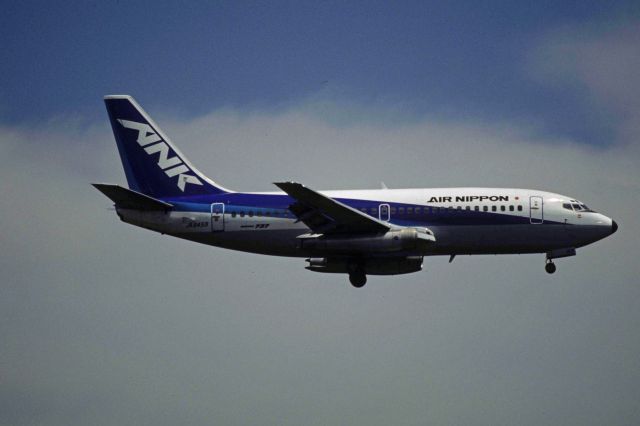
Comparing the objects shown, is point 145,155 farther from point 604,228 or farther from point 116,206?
point 604,228

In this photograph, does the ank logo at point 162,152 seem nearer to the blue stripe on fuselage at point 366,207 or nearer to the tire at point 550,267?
the blue stripe on fuselage at point 366,207

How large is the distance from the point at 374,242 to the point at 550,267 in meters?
10.4

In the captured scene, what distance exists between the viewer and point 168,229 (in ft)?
204

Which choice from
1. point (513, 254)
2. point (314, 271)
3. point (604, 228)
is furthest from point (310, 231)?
point (604, 228)

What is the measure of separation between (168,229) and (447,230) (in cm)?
1577

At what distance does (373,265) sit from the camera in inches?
2450

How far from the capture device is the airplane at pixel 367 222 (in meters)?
58.9

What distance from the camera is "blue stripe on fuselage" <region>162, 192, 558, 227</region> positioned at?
5925 centimetres

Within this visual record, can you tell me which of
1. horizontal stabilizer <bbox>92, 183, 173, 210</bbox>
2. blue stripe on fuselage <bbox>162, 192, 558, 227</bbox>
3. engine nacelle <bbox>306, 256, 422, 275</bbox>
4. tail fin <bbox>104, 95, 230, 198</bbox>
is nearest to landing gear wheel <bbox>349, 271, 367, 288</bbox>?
engine nacelle <bbox>306, 256, 422, 275</bbox>

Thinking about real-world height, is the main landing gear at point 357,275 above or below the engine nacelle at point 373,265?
below

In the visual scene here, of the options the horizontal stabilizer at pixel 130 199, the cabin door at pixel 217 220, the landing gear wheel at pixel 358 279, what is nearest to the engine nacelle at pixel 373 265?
the landing gear wheel at pixel 358 279

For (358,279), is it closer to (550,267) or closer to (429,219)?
(429,219)

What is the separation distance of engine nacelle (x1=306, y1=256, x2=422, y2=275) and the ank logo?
28.7 ft

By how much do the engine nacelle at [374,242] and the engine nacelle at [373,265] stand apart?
90.1 inches
